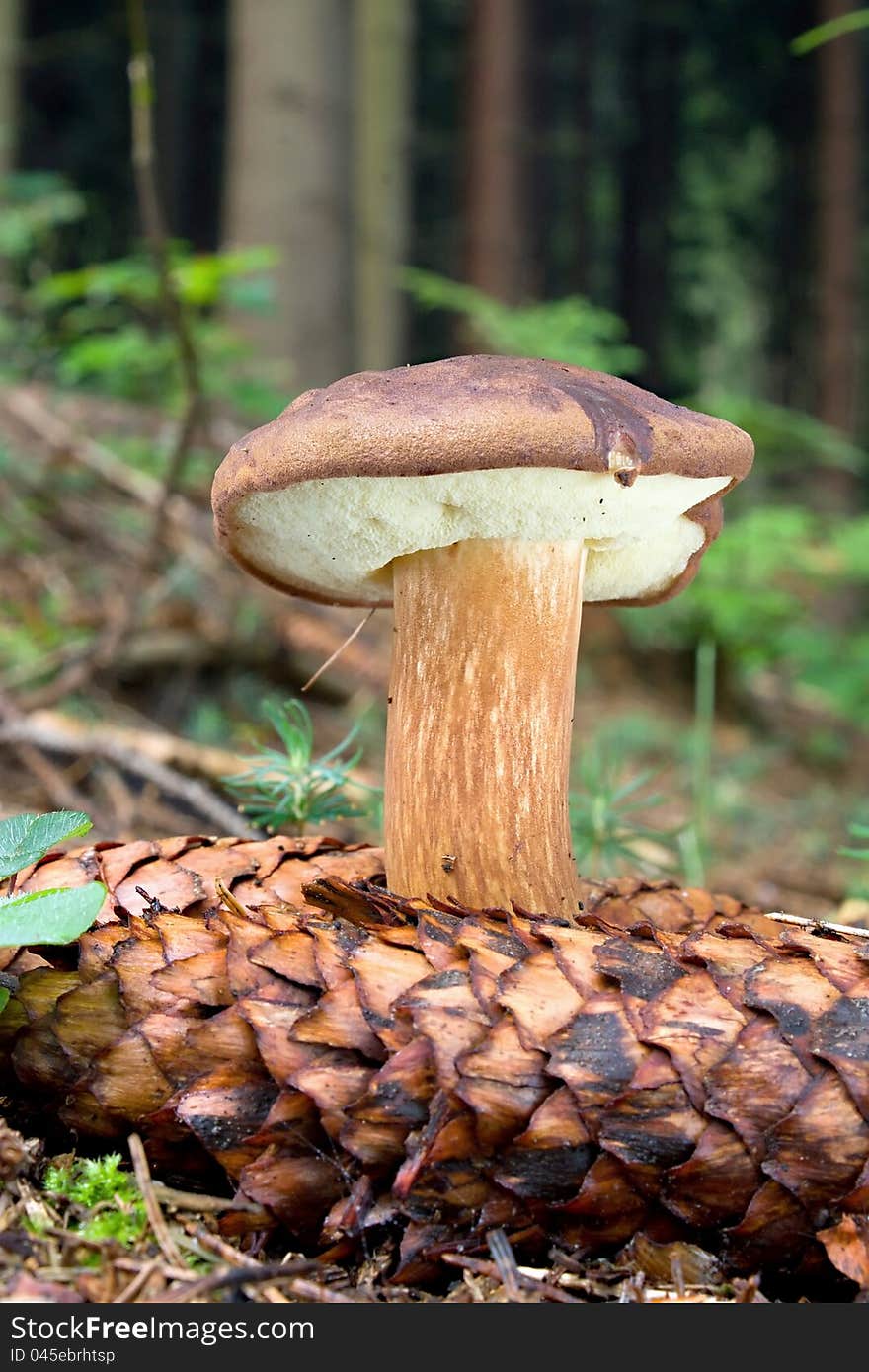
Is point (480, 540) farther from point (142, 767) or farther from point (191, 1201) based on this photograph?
point (142, 767)

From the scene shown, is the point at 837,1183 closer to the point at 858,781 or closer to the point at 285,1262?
the point at 285,1262

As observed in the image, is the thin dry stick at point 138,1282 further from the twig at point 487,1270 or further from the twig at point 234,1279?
the twig at point 487,1270

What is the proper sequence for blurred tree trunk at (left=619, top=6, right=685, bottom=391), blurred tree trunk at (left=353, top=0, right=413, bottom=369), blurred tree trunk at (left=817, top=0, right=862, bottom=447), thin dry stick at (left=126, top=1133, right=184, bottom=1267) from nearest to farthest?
thin dry stick at (left=126, top=1133, right=184, bottom=1267) < blurred tree trunk at (left=817, top=0, right=862, bottom=447) < blurred tree trunk at (left=353, top=0, right=413, bottom=369) < blurred tree trunk at (left=619, top=6, right=685, bottom=391)

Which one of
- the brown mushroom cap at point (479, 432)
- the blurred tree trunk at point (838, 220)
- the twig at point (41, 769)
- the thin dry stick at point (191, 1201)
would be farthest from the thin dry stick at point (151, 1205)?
the blurred tree trunk at point (838, 220)

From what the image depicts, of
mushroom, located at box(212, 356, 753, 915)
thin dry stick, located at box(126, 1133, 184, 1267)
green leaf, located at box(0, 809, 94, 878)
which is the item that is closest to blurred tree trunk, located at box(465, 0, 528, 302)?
mushroom, located at box(212, 356, 753, 915)

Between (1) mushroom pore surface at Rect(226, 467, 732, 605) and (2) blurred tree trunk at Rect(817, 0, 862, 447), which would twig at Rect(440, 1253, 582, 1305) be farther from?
(2) blurred tree trunk at Rect(817, 0, 862, 447)

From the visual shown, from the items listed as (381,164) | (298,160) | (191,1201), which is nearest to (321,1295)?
(191,1201)
